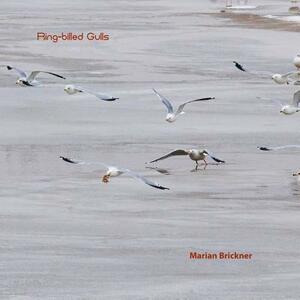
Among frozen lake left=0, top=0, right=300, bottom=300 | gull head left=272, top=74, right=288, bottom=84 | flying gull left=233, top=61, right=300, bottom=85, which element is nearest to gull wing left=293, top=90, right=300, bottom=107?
frozen lake left=0, top=0, right=300, bottom=300

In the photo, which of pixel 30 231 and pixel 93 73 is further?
pixel 93 73

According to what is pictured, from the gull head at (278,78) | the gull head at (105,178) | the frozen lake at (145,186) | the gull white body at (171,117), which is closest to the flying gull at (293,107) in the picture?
the frozen lake at (145,186)

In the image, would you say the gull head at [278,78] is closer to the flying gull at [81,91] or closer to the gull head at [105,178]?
the flying gull at [81,91]

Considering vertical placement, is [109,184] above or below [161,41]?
above

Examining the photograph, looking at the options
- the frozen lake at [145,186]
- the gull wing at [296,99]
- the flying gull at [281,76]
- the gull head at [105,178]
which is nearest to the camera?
the frozen lake at [145,186]

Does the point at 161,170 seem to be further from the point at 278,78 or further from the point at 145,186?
the point at 278,78

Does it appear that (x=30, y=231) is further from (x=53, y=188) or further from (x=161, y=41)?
(x=161, y=41)

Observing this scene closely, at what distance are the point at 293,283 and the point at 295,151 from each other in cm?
808

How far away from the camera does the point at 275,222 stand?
18.5 meters

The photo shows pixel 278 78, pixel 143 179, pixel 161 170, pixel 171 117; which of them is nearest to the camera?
pixel 143 179

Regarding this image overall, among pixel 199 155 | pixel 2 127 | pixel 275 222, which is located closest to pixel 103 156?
pixel 199 155

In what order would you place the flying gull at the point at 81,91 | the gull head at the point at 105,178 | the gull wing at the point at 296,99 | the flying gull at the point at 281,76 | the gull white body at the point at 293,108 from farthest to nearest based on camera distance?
1. the flying gull at the point at 281,76
2. the flying gull at the point at 81,91
3. the gull wing at the point at 296,99
4. the gull white body at the point at 293,108
5. the gull head at the point at 105,178

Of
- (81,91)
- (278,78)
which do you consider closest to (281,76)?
(278,78)

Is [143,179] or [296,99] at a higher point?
[143,179]
